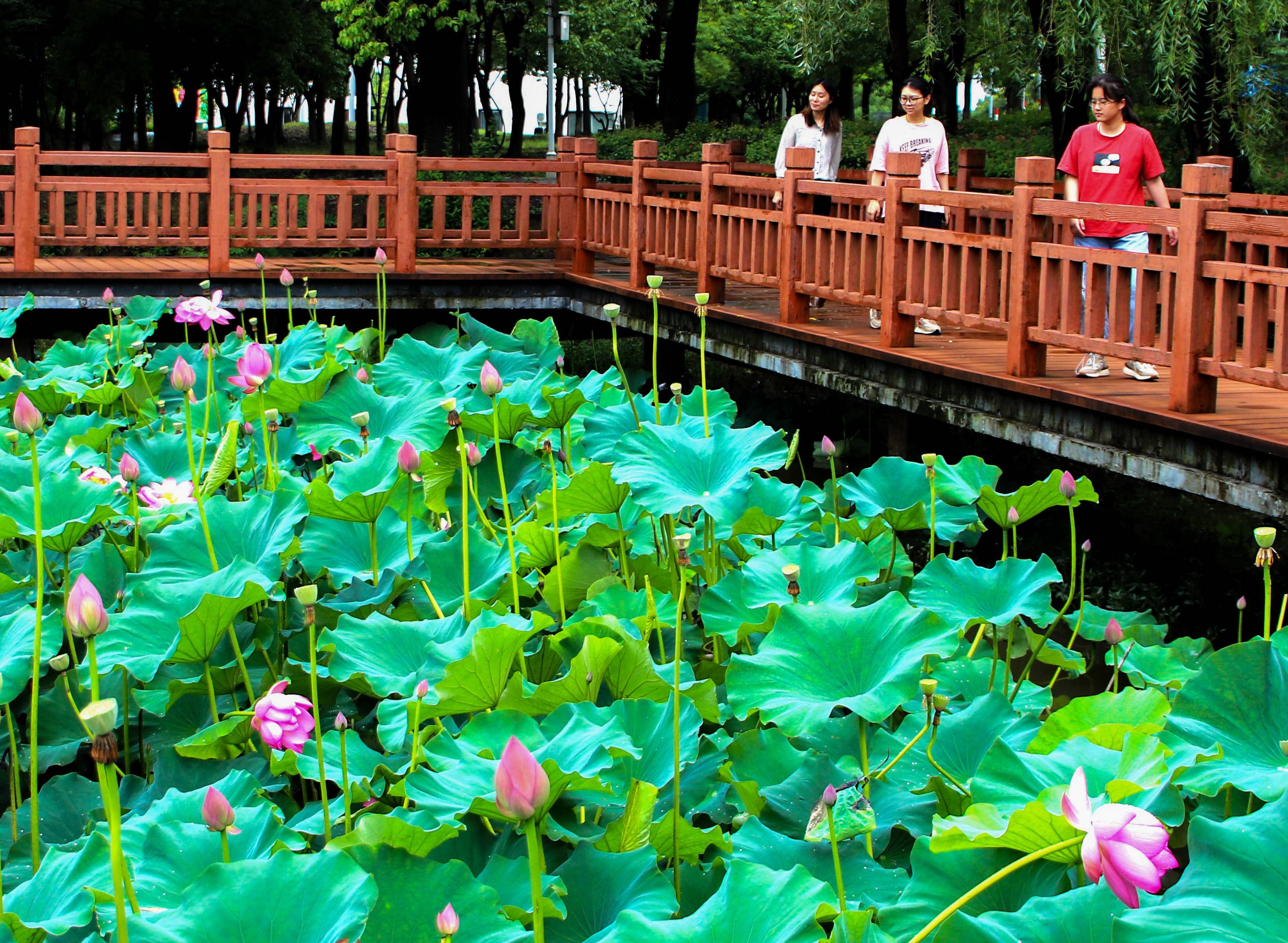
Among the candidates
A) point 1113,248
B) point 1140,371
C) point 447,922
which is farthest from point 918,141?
point 447,922

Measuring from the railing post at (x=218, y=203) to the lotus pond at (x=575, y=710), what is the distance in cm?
511

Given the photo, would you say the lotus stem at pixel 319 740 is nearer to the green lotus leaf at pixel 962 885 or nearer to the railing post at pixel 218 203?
the green lotus leaf at pixel 962 885

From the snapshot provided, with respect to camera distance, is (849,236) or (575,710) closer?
(575,710)

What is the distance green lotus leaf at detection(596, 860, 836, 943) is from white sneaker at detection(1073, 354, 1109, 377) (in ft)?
→ 14.6

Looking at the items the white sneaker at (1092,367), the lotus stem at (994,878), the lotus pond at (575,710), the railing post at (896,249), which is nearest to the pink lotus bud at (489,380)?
the lotus pond at (575,710)

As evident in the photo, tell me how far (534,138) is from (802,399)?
38.6 meters

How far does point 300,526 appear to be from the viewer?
352 cm

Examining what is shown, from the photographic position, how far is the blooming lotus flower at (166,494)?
3.70m

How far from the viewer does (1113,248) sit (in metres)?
5.43

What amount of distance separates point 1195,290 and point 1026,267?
82 centimetres

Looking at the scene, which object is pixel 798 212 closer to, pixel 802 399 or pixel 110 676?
pixel 802 399

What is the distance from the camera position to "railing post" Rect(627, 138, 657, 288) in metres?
8.54

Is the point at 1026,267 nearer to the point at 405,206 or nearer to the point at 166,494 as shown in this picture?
the point at 166,494

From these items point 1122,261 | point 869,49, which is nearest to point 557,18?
point 869,49
